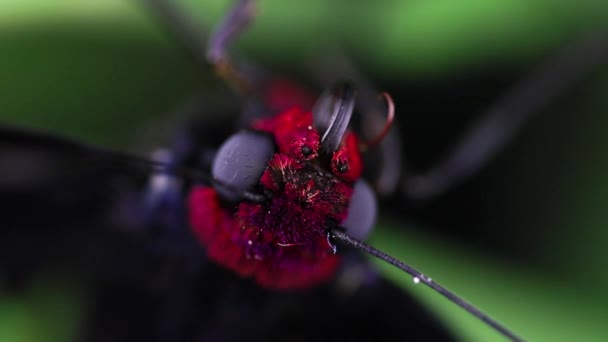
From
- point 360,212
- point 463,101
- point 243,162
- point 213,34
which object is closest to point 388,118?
point 360,212

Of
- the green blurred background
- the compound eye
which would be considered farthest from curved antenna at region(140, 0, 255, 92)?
the compound eye

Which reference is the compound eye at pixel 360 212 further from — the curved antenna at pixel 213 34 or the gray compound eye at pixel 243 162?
the curved antenna at pixel 213 34

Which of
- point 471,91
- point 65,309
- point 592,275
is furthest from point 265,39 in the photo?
point 592,275

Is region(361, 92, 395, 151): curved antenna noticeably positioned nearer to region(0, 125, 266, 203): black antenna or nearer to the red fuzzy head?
the red fuzzy head

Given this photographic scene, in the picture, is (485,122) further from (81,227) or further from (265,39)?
(81,227)

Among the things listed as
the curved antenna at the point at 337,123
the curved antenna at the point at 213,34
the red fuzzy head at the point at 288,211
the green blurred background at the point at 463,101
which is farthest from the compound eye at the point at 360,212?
the green blurred background at the point at 463,101

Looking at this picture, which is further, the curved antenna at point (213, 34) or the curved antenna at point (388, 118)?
the curved antenna at point (213, 34)
